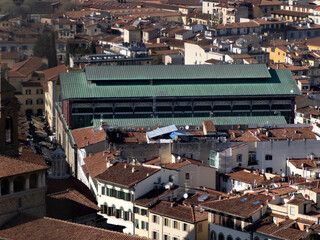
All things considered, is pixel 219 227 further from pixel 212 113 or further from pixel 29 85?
pixel 29 85

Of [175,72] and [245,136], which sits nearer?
[245,136]

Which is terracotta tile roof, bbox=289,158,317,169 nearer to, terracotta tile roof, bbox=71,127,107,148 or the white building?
the white building

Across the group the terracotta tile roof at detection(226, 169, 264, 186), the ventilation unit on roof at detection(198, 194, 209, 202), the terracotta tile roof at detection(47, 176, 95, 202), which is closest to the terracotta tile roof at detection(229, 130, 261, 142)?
the terracotta tile roof at detection(226, 169, 264, 186)

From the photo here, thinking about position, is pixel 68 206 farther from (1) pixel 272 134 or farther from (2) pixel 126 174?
(1) pixel 272 134

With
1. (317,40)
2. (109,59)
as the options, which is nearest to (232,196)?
(109,59)

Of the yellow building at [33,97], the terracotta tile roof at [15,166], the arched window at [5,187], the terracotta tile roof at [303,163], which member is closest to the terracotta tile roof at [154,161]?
the terracotta tile roof at [303,163]

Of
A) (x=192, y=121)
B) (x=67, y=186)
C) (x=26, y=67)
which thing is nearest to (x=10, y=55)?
(x=26, y=67)
